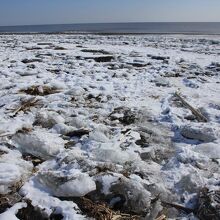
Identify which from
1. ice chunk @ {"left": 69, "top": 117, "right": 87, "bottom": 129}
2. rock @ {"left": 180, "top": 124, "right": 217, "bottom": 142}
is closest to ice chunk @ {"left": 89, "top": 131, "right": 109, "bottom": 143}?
ice chunk @ {"left": 69, "top": 117, "right": 87, "bottom": 129}

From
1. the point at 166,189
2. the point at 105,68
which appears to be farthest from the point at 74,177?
the point at 105,68

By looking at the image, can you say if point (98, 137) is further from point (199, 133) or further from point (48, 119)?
point (199, 133)

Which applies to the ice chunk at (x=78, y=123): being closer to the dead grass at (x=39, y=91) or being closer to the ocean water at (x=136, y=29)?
the dead grass at (x=39, y=91)

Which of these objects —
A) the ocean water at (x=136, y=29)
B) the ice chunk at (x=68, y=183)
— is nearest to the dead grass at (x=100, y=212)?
the ice chunk at (x=68, y=183)

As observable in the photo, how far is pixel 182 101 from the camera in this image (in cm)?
714

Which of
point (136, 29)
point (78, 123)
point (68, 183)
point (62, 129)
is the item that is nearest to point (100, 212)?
point (68, 183)

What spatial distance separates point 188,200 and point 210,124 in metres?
2.42

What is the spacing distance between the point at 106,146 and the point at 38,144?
899mm

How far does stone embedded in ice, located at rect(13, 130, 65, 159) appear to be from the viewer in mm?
4457

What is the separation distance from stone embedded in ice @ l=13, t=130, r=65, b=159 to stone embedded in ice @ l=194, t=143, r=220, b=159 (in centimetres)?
186

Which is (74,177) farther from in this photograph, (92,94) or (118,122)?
(92,94)

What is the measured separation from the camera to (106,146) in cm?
468

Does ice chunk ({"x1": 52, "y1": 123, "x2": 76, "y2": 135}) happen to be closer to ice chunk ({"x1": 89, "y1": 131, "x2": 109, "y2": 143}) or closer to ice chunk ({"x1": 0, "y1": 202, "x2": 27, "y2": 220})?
ice chunk ({"x1": 89, "y1": 131, "x2": 109, "y2": 143})

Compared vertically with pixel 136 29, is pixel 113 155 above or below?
above
